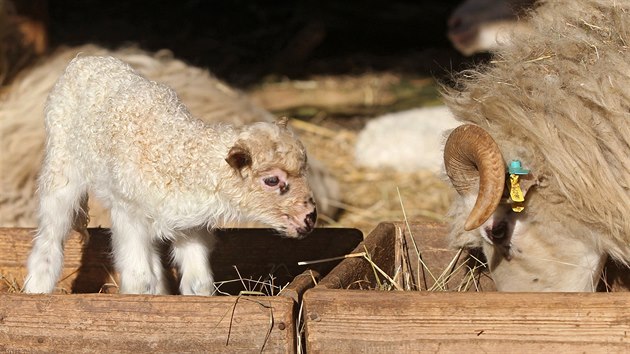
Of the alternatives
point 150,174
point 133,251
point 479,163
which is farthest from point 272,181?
point 479,163

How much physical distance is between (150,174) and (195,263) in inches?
17.7

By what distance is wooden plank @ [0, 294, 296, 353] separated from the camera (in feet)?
9.15

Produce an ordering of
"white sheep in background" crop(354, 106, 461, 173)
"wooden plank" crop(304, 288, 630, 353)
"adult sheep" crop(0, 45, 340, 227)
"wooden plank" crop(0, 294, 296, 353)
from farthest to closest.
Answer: "white sheep in background" crop(354, 106, 461, 173)
"adult sheep" crop(0, 45, 340, 227)
"wooden plank" crop(0, 294, 296, 353)
"wooden plank" crop(304, 288, 630, 353)

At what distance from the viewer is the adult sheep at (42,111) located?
5.13 metres

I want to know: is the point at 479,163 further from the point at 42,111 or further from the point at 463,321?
the point at 42,111

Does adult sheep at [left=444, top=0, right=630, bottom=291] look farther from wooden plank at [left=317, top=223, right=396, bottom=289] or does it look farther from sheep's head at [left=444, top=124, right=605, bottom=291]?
wooden plank at [left=317, top=223, right=396, bottom=289]

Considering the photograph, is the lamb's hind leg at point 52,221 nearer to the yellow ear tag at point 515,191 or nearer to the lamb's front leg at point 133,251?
the lamb's front leg at point 133,251

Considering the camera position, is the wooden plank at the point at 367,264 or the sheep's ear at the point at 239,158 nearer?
the sheep's ear at the point at 239,158

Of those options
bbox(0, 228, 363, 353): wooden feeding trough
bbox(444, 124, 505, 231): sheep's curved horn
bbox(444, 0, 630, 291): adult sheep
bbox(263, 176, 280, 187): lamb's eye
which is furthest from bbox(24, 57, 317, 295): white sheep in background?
bbox(444, 0, 630, 291): adult sheep

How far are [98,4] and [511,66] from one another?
7.75 m

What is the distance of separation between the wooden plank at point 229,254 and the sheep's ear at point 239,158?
1.10m

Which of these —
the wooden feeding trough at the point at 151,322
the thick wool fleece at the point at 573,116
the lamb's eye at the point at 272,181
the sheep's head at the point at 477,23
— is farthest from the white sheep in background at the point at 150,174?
the sheep's head at the point at 477,23

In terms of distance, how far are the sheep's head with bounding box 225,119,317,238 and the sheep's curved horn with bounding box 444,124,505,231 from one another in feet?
1.47

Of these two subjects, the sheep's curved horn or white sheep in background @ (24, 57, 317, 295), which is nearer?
white sheep in background @ (24, 57, 317, 295)
